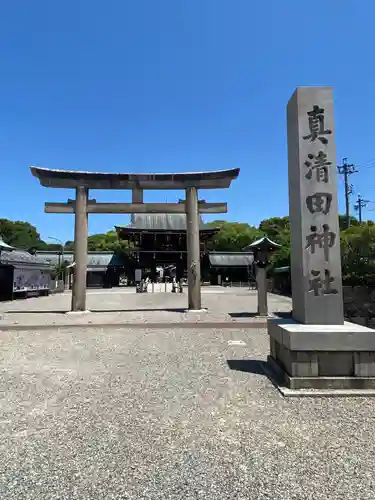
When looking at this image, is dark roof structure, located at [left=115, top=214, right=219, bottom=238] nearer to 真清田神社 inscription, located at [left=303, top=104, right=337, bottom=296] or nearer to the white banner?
the white banner

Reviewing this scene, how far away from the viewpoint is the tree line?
11.5 metres

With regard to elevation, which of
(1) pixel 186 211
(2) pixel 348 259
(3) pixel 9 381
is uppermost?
(1) pixel 186 211

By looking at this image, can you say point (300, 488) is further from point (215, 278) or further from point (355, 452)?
point (215, 278)

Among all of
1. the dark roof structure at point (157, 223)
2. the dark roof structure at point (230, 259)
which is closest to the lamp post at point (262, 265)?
the dark roof structure at point (157, 223)

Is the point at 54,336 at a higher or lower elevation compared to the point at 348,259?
lower

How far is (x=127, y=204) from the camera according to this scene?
14930 millimetres

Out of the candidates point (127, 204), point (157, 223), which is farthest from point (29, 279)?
point (157, 223)

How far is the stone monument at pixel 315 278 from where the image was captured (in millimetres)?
4715

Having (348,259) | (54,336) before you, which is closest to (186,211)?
(348,259)

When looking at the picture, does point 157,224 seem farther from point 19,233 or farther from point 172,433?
point 172,433

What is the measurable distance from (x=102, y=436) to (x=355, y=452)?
2.30 m

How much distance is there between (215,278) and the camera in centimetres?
4375

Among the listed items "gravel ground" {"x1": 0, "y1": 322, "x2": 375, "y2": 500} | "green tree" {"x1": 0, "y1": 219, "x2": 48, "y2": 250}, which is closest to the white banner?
"gravel ground" {"x1": 0, "y1": 322, "x2": 375, "y2": 500}

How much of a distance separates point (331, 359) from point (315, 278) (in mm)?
1285
